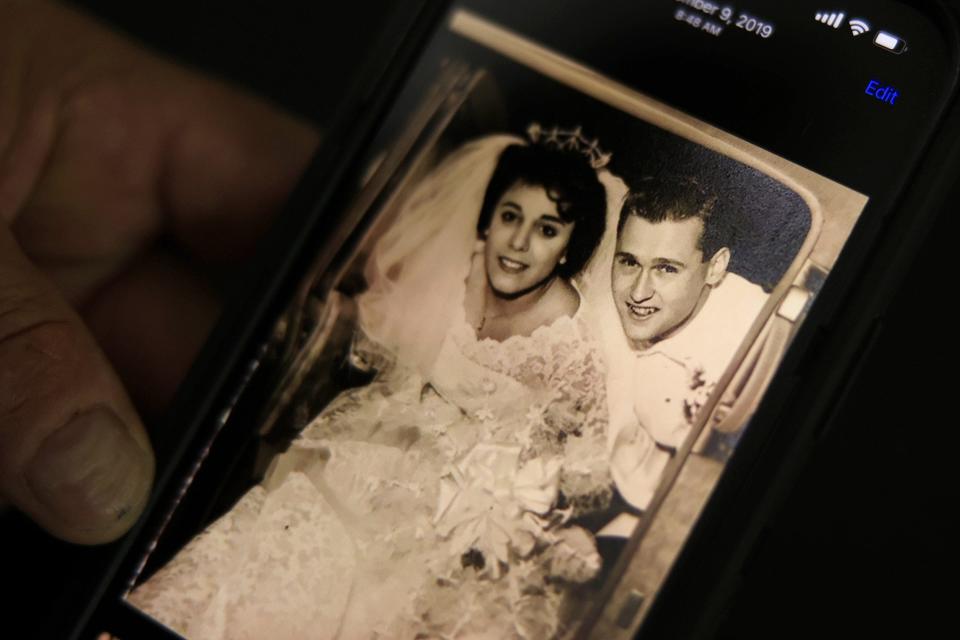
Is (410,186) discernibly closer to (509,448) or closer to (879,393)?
(509,448)

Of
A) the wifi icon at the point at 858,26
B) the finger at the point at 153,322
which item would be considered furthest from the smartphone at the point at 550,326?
the finger at the point at 153,322

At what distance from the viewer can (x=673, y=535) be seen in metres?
0.32

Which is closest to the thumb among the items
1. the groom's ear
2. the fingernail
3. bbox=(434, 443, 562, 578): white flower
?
the fingernail

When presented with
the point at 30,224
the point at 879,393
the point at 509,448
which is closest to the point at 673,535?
the point at 509,448

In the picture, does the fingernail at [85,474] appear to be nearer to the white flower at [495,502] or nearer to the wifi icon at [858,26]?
the white flower at [495,502]

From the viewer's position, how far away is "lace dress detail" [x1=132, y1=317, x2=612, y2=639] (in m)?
0.34

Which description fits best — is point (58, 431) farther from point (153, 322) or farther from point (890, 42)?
point (890, 42)

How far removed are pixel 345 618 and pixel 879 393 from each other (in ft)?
0.92

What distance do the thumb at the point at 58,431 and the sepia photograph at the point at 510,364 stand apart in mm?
36

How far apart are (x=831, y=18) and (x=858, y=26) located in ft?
0.04

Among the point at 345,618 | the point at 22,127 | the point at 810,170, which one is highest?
the point at 810,170

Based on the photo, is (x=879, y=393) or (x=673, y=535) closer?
(x=673, y=535)

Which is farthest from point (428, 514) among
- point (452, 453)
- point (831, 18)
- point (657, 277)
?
point (831, 18)

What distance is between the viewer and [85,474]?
34 centimetres
